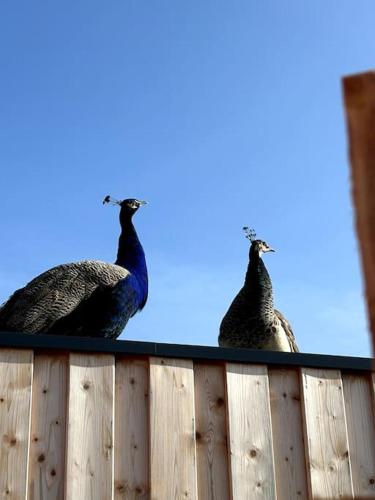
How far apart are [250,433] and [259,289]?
355cm

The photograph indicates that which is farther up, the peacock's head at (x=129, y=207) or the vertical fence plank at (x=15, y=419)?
the peacock's head at (x=129, y=207)

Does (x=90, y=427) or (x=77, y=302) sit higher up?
(x=77, y=302)

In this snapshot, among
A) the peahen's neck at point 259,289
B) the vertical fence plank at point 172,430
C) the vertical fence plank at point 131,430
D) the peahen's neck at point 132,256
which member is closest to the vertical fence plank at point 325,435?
the vertical fence plank at point 172,430

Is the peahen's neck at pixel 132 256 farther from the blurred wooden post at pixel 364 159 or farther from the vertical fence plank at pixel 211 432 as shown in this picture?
the blurred wooden post at pixel 364 159

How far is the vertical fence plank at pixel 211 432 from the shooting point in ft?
9.66

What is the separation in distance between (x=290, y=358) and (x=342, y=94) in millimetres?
2732

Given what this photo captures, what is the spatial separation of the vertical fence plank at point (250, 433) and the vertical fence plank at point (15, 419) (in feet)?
2.93

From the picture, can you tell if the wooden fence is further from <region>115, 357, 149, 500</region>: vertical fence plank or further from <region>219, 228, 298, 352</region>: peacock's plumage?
<region>219, 228, 298, 352</region>: peacock's plumage

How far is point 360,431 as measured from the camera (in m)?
3.24

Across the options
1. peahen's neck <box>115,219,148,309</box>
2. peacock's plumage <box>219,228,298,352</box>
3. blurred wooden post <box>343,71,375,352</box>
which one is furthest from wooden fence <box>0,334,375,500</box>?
peacock's plumage <box>219,228,298,352</box>

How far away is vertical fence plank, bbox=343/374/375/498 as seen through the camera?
3.16 metres

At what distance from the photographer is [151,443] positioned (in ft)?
9.65

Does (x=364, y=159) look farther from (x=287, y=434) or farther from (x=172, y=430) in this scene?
(x=287, y=434)

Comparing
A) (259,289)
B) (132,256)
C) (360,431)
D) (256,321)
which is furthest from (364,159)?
(259,289)
